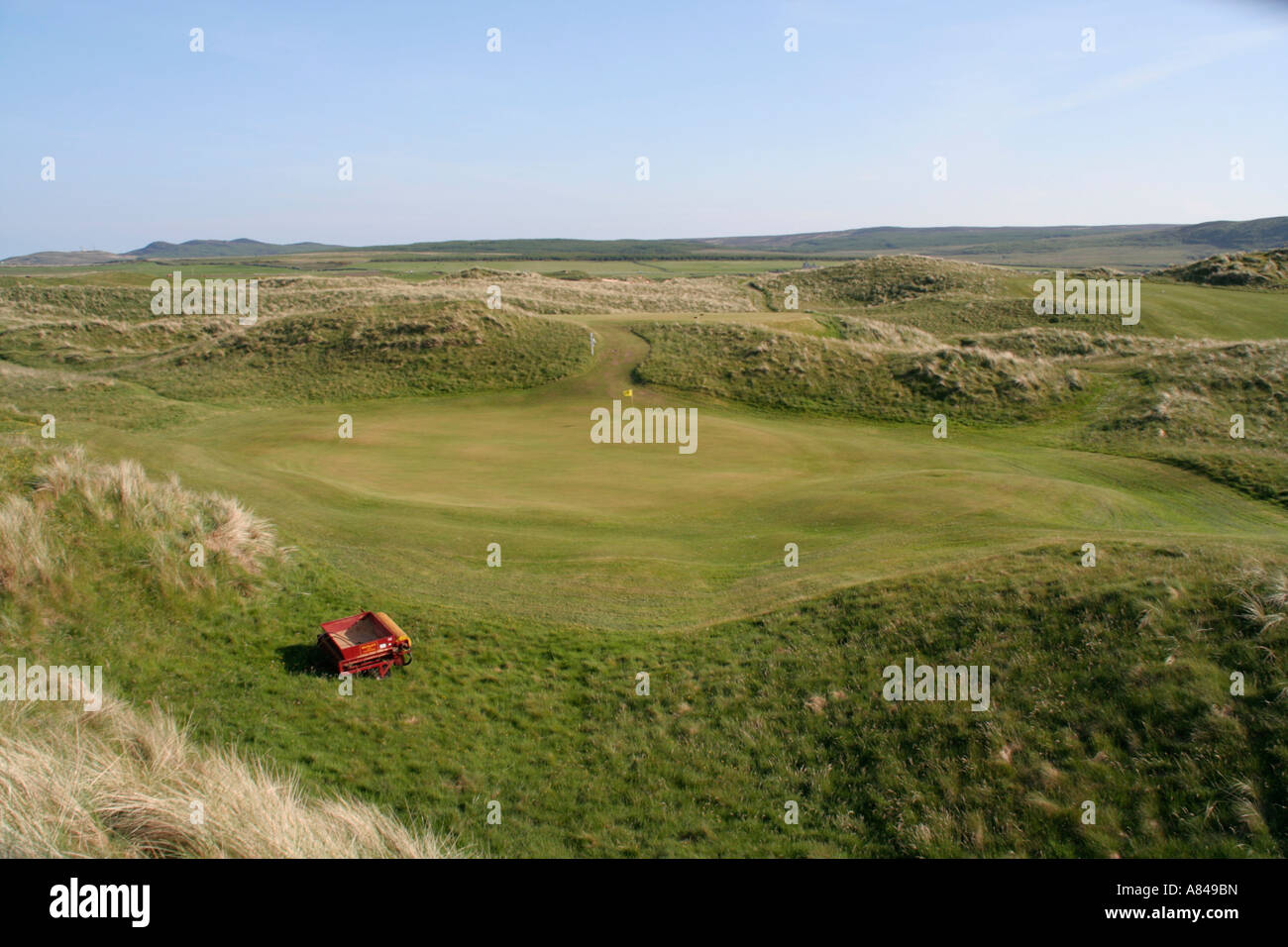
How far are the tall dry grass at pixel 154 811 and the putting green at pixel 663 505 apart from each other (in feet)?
24.4

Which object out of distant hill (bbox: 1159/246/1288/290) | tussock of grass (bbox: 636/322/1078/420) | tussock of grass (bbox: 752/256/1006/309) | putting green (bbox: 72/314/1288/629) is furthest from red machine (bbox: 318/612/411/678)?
distant hill (bbox: 1159/246/1288/290)

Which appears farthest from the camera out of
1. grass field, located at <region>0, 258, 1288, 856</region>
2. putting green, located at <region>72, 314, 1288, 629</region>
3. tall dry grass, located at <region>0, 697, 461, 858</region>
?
putting green, located at <region>72, 314, 1288, 629</region>

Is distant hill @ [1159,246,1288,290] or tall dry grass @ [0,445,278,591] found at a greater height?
distant hill @ [1159,246,1288,290]

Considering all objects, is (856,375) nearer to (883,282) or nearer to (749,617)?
(749,617)

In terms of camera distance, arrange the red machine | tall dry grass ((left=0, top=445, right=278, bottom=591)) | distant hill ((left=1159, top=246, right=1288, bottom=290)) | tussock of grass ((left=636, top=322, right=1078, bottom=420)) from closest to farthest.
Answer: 1. tall dry grass ((left=0, top=445, right=278, bottom=591))
2. the red machine
3. tussock of grass ((left=636, top=322, right=1078, bottom=420))
4. distant hill ((left=1159, top=246, right=1288, bottom=290))

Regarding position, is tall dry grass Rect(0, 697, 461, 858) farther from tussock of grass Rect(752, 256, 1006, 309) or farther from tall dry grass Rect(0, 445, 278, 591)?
tussock of grass Rect(752, 256, 1006, 309)

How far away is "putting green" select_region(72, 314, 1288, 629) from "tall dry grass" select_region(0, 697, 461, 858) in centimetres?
745

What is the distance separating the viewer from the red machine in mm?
11742

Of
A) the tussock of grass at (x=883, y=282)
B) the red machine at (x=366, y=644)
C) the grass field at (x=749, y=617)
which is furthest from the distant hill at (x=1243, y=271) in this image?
the red machine at (x=366, y=644)
